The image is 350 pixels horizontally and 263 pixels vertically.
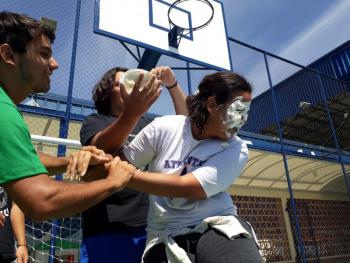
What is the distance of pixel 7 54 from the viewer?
1.41 meters

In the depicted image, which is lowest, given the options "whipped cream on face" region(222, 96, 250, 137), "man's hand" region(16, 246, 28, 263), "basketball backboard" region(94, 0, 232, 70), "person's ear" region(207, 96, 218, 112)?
"man's hand" region(16, 246, 28, 263)

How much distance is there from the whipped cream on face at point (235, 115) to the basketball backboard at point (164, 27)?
3.74m

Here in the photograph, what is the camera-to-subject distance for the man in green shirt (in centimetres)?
101

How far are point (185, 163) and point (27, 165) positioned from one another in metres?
0.69

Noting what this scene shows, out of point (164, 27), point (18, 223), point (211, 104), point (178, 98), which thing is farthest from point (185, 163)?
point (164, 27)

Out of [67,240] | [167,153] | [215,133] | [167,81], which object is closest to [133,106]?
[167,153]

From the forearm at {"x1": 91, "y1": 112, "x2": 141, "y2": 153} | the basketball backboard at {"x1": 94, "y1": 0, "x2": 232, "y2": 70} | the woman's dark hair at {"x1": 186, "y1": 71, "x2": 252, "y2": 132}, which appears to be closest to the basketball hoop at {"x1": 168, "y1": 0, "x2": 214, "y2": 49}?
the basketball backboard at {"x1": 94, "y1": 0, "x2": 232, "y2": 70}

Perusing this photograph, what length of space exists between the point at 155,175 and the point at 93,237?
52 cm

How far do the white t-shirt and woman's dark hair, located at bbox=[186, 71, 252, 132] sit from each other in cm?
7

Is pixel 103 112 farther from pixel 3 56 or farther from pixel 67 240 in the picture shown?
pixel 67 240

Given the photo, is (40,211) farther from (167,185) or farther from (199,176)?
(199,176)

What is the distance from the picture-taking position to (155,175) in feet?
4.50

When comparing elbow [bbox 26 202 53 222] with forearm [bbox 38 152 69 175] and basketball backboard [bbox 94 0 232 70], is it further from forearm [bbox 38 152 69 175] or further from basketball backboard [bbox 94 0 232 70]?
basketball backboard [bbox 94 0 232 70]

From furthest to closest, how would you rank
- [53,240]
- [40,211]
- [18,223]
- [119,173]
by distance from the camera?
[53,240] → [18,223] → [119,173] → [40,211]
